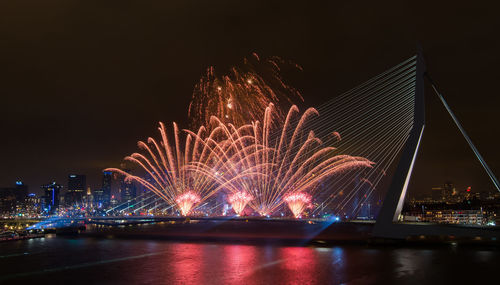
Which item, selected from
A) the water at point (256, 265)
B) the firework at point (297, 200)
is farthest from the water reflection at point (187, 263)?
the firework at point (297, 200)

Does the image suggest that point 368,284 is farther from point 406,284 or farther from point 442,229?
point 442,229

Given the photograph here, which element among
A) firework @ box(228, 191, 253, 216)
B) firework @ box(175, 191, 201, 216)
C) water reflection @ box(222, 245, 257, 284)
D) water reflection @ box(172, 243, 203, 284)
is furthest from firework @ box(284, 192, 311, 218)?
water reflection @ box(172, 243, 203, 284)

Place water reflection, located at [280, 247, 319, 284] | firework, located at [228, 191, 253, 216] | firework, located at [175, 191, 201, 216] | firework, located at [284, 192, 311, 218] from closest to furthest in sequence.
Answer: water reflection, located at [280, 247, 319, 284] < firework, located at [284, 192, 311, 218] < firework, located at [175, 191, 201, 216] < firework, located at [228, 191, 253, 216]

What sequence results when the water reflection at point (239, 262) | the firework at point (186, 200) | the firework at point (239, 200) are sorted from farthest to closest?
the firework at point (239, 200) < the firework at point (186, 200) < the water reflection at point (239, 262)

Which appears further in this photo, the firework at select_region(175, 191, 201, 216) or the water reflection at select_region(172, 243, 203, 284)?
the firework at select_region(175, 191, 201, 216)

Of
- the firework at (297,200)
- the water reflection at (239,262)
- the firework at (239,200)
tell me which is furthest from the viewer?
the firework at (239,200)

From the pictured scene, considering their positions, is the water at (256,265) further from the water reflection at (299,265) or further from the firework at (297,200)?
the firework at (297,200)

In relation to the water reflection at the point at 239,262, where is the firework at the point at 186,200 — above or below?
above

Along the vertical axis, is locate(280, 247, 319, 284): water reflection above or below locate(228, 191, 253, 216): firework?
below

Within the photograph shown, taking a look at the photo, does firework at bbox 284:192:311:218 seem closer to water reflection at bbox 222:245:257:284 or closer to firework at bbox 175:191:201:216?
firework at bbox 175:191:201:216

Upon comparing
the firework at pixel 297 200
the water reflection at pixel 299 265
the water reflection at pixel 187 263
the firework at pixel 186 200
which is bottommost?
the water reflection at pixel 299 265

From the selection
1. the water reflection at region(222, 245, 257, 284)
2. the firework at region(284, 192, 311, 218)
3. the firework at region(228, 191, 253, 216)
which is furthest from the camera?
the firework at region(228, 191, 253, 216)
